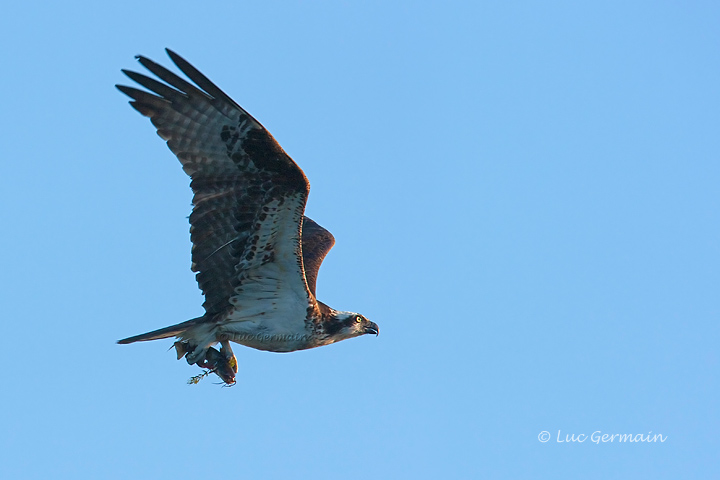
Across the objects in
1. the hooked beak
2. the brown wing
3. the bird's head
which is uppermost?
the brown wing

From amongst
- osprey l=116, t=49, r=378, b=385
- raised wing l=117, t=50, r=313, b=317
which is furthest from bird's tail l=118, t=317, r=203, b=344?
raised wing l=117, t=50, r=313, b=317

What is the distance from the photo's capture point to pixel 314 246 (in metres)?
14.6

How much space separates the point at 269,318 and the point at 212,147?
2158mm

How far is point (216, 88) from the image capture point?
11.4m

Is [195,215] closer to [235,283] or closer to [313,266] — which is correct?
[235,283]

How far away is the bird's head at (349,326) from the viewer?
1268 cm

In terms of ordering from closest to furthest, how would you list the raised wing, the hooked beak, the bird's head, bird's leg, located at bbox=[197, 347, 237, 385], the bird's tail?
1. the raised wing
2. the bird's tail
3. bird's leg, located at bbox=[197, 347, 237, 385]
4. the bird's head
5. the hooked beak

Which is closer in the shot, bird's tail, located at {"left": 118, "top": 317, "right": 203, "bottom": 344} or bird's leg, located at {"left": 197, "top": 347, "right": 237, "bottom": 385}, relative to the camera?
bird's tail, located at {"left": 118, "top": 317, "right": 203, "bottom": 344}

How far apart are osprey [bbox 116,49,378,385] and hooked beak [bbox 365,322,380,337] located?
1.02 feet

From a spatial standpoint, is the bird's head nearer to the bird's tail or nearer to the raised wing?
the raised wing

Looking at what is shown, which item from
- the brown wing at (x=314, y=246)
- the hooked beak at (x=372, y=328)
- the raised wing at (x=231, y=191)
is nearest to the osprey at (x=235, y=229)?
the raised wing at (x=231, y=191)

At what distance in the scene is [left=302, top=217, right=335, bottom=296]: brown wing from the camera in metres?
14.0

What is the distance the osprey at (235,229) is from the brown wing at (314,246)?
128 cm

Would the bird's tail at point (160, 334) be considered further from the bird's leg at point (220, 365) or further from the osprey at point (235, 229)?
the bird's leg at point (220, 365)
